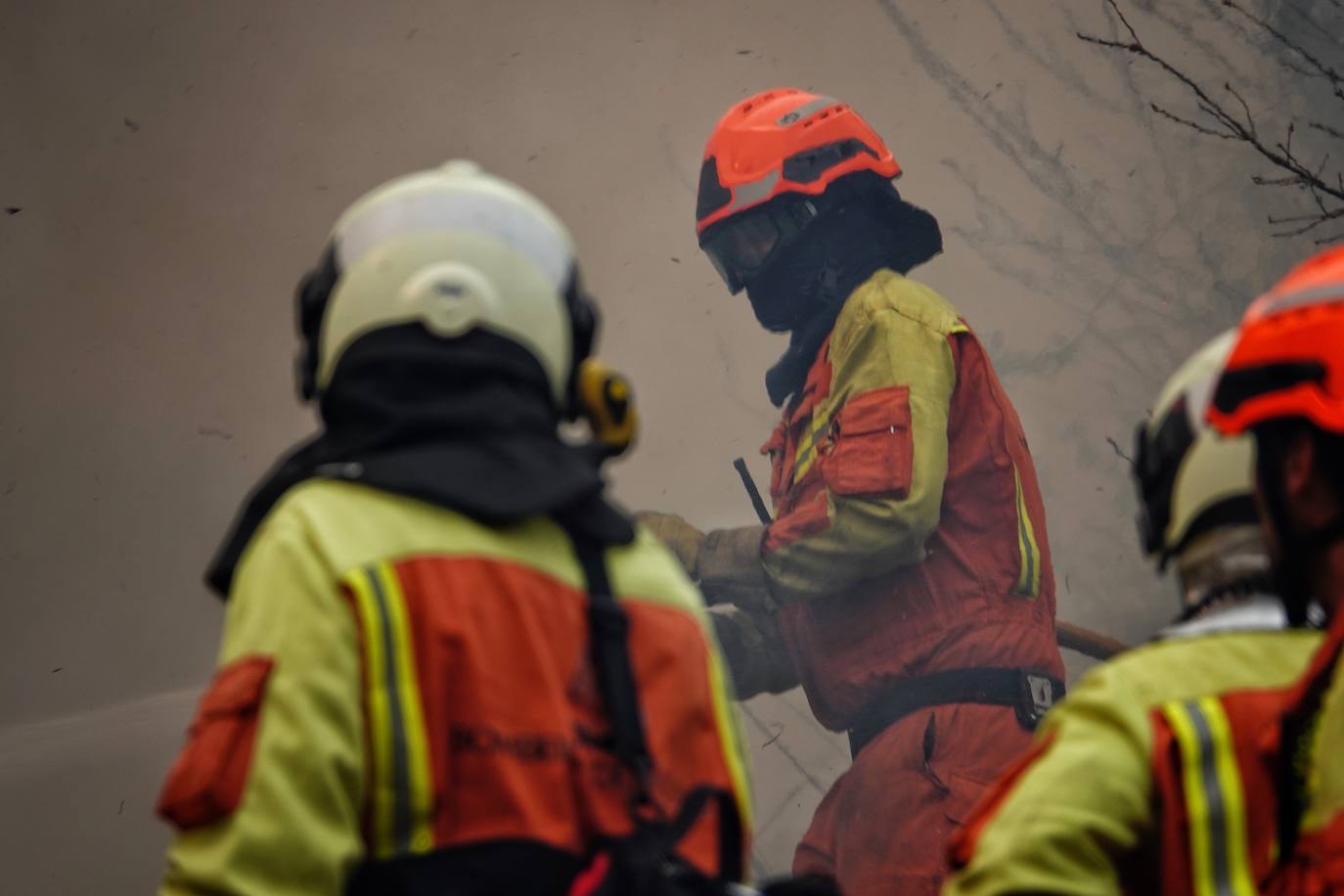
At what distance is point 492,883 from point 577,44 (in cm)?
380

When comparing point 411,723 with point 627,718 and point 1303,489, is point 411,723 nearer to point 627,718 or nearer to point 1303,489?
point 627,718

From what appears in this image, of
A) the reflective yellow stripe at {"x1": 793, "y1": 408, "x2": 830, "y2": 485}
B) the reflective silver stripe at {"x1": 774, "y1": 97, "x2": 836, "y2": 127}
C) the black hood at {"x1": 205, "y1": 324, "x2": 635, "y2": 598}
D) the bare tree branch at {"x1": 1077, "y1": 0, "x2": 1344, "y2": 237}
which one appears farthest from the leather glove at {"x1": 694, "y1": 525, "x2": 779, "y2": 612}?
the bare tree branch at {"x1": 1077, "y1": 0, "x2": 1344, "y2": 237}

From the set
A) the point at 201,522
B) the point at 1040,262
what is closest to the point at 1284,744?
the point at 201,522

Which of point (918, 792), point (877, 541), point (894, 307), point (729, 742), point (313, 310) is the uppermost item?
point (313, 310)

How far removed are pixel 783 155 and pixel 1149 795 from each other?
2.18 meters

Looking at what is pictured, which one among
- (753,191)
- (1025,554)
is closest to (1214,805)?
(1025,554)

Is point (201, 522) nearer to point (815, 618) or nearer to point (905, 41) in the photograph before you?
point (815, 618)

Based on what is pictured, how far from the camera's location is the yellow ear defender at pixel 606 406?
58.6 inches

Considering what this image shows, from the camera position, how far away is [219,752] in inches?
45.9

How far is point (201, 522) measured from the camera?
13.2ft

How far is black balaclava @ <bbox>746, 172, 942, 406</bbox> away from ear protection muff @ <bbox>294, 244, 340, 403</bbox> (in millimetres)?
1675

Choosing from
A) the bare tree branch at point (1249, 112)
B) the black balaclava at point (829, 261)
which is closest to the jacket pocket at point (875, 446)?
the black balaclava at point (829, 261)

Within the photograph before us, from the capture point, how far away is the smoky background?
3.86 metres

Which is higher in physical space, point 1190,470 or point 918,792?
point 1190,470
